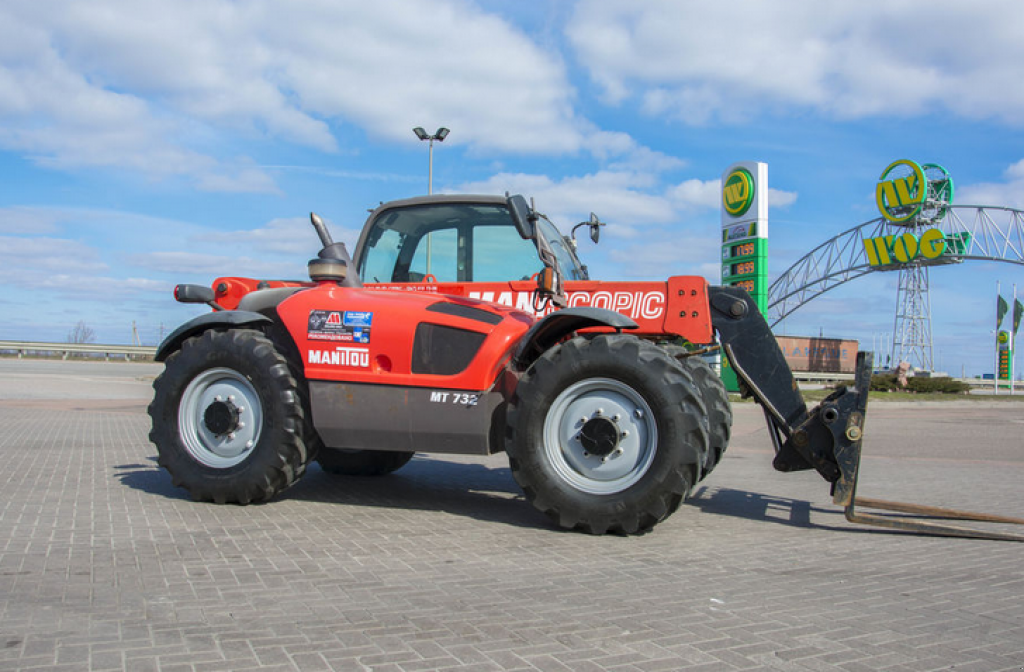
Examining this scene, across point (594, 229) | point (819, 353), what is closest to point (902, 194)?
point (819, 353)

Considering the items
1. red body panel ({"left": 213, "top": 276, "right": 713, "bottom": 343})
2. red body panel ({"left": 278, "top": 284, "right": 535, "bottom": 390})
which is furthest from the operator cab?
red body panel ({"left": 278, "top": 284, "right": 535, "bottom": 390})

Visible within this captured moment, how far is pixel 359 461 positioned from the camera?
285 inches

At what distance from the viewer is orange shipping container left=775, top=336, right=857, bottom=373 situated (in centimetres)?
5072

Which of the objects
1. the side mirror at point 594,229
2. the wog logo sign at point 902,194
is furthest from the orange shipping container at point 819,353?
the side mirror at point 594,229

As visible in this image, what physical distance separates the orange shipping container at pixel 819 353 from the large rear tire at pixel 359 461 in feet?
150

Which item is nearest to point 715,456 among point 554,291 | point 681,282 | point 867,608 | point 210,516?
point 681,282

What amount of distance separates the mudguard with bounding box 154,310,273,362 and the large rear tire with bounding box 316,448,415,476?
1.67 metres

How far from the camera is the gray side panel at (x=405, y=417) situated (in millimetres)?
5273

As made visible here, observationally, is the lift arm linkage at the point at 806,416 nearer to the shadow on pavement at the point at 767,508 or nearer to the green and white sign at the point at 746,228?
the shadow on pavement at the point at 767,508

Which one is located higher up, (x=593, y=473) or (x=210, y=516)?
(x=593, y=473)

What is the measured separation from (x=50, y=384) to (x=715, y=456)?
21.7m

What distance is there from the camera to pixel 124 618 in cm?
318

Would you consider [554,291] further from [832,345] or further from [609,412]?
[832,345]

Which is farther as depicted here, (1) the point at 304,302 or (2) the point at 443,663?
(1) the point at 304,302
